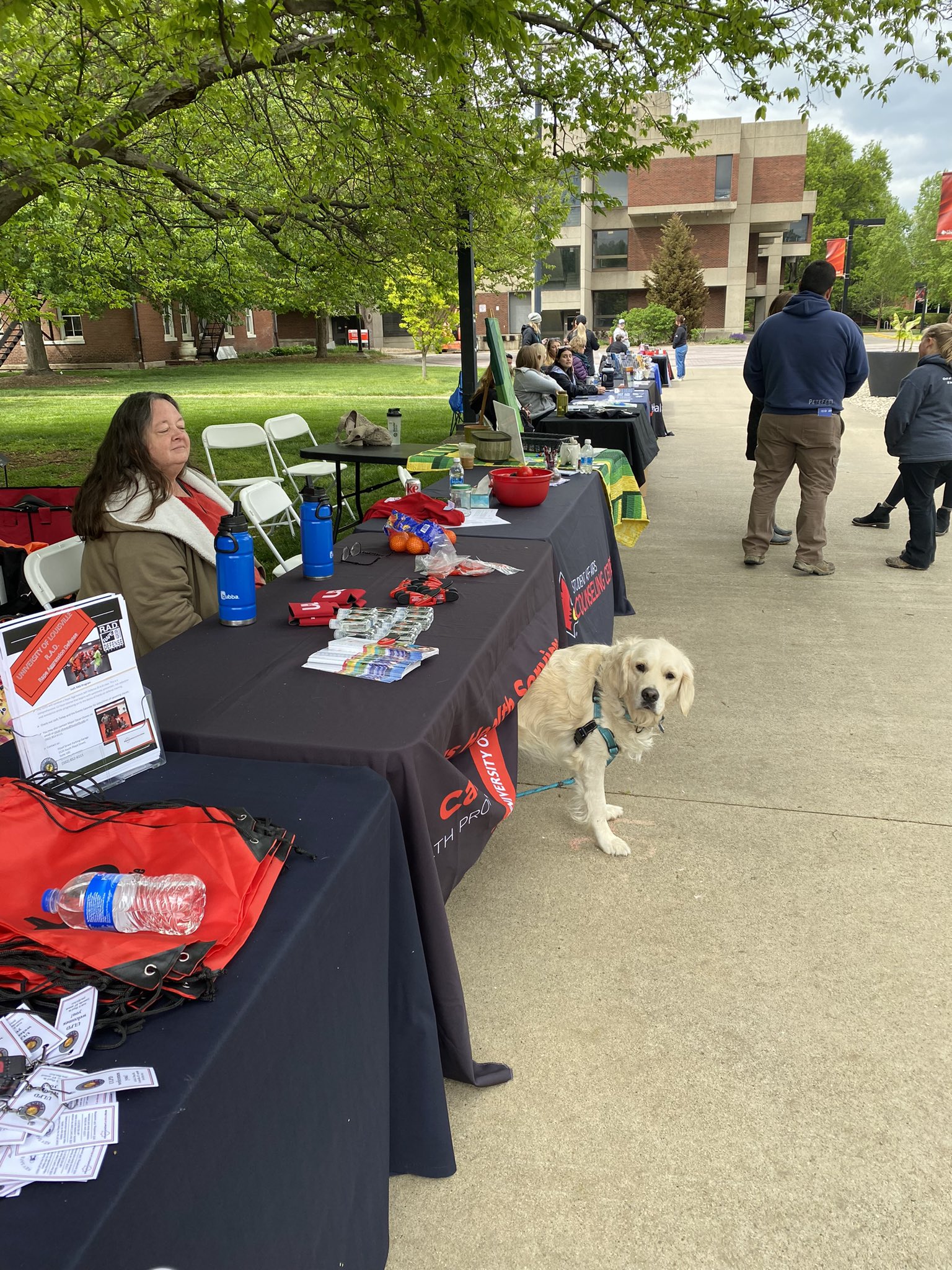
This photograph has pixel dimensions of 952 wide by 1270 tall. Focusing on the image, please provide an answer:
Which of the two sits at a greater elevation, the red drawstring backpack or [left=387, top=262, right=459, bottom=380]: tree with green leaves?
[left=387, top=262, right=459, bottom=380]: tree with green leaves

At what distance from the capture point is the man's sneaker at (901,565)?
271 inches

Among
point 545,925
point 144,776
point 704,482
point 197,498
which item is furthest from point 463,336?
point 144,776

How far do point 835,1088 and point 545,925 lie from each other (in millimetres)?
1007

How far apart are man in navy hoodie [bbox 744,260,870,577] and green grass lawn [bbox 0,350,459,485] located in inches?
203

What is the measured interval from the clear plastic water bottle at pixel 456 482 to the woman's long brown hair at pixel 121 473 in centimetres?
181

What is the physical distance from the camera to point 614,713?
3.12 m

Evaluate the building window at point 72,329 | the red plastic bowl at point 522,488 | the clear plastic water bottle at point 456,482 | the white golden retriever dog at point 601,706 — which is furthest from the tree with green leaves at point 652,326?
the white golden retriever dog at point 601,706

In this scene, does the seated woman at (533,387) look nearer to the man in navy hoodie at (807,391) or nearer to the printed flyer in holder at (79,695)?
the man in navy hoodie at (807,391)

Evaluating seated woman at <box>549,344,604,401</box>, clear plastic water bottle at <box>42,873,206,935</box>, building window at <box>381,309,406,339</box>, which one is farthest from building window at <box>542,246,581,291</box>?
clear plastic water bottle at <box>42,873,206,935</box>

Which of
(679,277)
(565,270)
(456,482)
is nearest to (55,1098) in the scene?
(456,482)

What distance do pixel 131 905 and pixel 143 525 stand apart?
6.21ft

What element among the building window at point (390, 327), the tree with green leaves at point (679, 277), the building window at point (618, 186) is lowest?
the building window at point (390, 327)

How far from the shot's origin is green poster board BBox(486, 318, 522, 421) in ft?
19.8

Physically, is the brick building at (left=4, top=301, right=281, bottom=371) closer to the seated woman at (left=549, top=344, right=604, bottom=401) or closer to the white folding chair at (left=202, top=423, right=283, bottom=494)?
the seated woman at (left=549, top=344, right=604, bottom=401)
